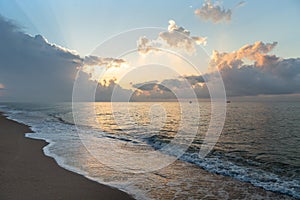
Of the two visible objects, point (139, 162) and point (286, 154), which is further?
→ point (286, 154)

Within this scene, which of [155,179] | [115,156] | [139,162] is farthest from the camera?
[115,156]

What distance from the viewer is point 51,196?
7.92m

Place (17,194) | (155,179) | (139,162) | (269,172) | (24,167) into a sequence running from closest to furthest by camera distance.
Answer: (17,194)
(155,179)
(24,167)
(269,172)
(139,162)

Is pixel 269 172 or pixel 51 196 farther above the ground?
pixel 51 196

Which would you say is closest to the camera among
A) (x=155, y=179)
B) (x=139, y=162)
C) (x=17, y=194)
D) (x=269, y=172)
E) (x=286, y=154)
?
(x=17, y=194)

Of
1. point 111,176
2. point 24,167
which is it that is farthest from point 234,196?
point 24,167

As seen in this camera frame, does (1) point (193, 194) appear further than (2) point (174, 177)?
No

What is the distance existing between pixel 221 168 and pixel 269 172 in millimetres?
2620

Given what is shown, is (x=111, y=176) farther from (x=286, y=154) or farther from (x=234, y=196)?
(x=286, y=154)

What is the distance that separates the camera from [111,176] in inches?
422

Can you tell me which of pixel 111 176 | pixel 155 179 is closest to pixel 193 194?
pixel 155 179

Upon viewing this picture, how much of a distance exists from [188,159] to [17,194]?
10.5 meters

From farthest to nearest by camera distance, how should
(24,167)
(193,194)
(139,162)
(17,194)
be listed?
(139,162) → (24,167) → (193,194) → (17,194)

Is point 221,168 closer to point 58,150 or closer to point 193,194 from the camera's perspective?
A: point 193,194
